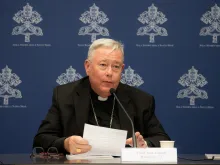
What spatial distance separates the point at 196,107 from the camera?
4.75m

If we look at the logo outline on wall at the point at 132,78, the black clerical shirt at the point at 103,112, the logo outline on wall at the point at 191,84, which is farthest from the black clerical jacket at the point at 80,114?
the logo outline on wall at the point at 191,84

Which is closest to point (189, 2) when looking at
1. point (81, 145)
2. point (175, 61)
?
point (175, 61)

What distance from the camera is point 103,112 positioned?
3.64m

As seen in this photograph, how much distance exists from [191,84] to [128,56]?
0.79 meters

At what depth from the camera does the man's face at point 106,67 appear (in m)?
3.38

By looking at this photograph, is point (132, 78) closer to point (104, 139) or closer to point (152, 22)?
point (152, 22)

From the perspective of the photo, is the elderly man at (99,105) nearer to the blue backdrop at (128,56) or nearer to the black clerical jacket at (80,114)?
the black clerical jacket at (80,114)

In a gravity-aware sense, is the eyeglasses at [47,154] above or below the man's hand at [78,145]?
below

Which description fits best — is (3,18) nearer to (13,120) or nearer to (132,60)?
(13,120)

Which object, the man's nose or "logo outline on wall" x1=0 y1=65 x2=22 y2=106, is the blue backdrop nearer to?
"logo outline on wall" x1=0 y1=65 x2=22 y2=106

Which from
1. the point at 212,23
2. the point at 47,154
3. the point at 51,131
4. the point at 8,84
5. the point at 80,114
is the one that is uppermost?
the point at 212,23

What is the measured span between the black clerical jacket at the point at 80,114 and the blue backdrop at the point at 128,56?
1.10 m

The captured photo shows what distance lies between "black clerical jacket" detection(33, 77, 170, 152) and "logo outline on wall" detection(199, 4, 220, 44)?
1.50 meters

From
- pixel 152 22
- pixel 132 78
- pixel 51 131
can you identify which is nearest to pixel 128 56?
pixel 132 78
